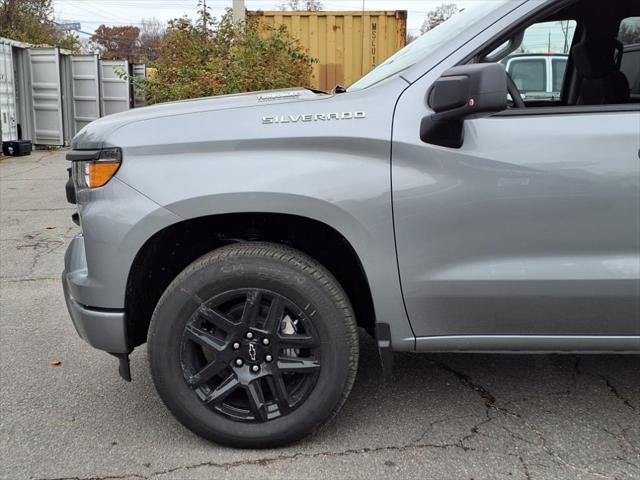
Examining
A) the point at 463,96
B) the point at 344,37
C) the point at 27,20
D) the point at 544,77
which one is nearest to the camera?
the point at 463,96

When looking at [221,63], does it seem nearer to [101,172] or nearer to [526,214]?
[101,172]

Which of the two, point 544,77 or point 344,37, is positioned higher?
point 344,37

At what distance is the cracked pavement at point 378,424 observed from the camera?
104 inches

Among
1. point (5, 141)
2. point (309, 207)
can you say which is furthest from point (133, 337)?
point (5, 141)

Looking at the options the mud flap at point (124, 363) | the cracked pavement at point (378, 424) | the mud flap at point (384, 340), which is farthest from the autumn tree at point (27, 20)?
the mud flap at point (384, 340)

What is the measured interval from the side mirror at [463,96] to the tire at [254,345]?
77cm

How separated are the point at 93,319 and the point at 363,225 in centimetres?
121

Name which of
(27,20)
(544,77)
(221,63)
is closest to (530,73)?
(544,77)

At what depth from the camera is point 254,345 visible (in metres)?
2.64

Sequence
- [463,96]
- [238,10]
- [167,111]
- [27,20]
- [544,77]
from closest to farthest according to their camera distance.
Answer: [463,96] → [167,111] → [544,77] → [238,10] → [27,20]

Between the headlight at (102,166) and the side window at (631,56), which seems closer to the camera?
the headlight at (102,166)

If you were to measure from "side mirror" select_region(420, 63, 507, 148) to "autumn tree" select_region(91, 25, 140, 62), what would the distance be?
61.2m

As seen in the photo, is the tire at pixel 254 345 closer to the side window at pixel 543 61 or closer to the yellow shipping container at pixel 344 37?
the side window at pixel 543 61

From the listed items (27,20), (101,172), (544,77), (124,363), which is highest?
(27,20)
